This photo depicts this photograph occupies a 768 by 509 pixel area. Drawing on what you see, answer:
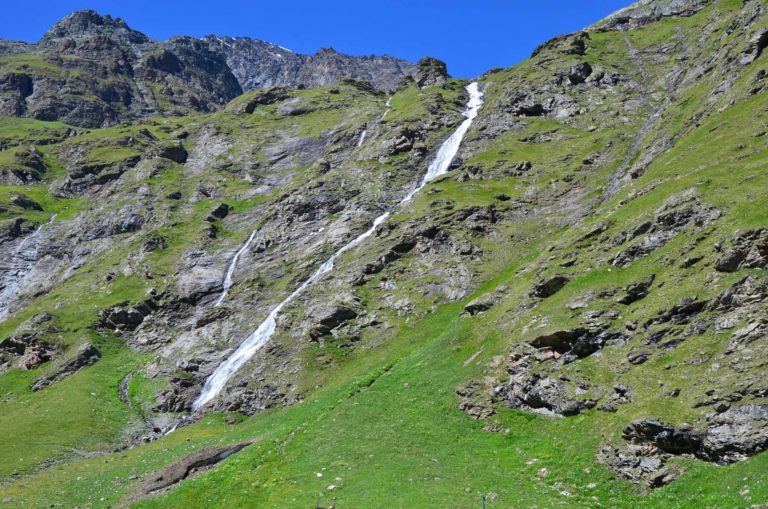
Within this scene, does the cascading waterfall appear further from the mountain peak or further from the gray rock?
the mountain peak

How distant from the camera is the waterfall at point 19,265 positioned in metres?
108

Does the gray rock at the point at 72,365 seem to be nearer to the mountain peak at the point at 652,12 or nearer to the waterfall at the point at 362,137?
the waterfall at the point at 362,137

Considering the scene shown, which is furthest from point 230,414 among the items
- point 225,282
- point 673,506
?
point 673,506

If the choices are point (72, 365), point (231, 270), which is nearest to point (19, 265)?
point (231, 270)

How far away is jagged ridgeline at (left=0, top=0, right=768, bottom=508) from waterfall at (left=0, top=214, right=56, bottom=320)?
739mm

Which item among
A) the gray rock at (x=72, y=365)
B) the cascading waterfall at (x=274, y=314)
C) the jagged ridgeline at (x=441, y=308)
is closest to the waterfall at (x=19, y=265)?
the jagged ridgeline at (x=441, y=308)

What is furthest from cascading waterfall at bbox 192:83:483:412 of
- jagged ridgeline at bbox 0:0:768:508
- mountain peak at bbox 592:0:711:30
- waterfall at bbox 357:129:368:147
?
mountain peak at bbox 592:0:711:30

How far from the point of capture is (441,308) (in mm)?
59031

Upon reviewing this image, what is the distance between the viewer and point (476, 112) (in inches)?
5044

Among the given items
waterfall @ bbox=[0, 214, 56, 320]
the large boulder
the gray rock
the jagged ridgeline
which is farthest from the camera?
the large boulder

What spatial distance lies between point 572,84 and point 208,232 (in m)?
79.8

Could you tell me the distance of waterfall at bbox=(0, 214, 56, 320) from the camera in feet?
356

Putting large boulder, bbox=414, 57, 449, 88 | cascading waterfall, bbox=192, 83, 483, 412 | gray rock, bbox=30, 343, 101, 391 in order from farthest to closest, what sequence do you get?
1. large boulder, bbox=414, 57, 449, 88
2. gray rock, bbox=30, 343, 101, 391
3. cascading waterfall, bbox=192, 83, 483, 412

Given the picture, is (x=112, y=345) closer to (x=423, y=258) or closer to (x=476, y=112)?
(x=423, y=258)
